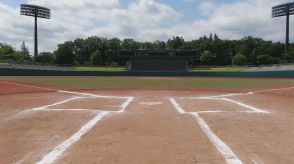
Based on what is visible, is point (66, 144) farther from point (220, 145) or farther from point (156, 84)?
point (156, 84)

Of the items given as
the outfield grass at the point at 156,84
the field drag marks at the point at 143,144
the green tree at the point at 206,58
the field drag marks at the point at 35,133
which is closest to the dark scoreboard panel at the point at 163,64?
the outfield grass at the point at 156,84

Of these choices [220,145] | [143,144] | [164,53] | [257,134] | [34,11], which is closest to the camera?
[220,145]

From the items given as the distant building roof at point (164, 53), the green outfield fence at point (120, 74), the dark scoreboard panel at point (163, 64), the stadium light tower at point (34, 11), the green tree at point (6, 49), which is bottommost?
the green outfield fence at point (120, 74)

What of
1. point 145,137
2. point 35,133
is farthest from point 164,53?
point 145,137

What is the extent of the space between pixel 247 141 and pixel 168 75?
49.6 meters

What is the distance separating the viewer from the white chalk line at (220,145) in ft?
21.9

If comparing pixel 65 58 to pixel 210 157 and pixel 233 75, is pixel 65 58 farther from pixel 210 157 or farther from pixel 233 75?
pixel 210 157

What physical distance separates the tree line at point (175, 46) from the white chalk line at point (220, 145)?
94017 millimetres

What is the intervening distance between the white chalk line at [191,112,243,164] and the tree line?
94.0 meters

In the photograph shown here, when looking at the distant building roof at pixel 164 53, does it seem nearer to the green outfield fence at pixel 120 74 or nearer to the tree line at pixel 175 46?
the green outfield fence at pixel 120 74

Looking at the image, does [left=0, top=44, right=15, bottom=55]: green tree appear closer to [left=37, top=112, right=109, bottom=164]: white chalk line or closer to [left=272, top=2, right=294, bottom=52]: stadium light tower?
[left=272, top=2, right=294, bottom=52]: stadium light tower

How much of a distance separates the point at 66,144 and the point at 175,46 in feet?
410

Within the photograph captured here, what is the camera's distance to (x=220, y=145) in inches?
311

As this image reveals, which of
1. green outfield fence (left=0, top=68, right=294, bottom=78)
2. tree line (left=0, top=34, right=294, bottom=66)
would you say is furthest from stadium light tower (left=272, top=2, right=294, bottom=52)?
green outfield fence (left=0, top=68, right=294, bottom=78)
